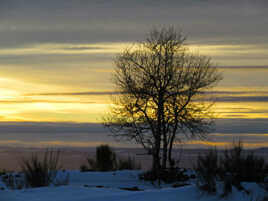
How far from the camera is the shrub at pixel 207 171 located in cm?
948

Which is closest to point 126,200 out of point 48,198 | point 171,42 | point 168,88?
point 48,198

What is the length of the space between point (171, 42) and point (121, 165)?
7.05 m

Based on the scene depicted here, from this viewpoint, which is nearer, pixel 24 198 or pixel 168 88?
pixel 24 198

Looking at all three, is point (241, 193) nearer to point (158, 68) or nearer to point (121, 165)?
point (158, 68)

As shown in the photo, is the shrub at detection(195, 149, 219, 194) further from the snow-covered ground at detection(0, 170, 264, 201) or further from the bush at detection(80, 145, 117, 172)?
the bush at detection(80, 145, 117, 172)

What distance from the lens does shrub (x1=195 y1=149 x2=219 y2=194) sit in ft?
31.1

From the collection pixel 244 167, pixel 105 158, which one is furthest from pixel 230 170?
pixel 105 158

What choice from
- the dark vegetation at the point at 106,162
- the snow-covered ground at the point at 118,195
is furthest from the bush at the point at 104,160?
the snow-covered ground at the point at 118,195

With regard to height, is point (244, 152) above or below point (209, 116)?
below

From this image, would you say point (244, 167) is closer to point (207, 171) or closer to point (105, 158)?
point (207, 171)

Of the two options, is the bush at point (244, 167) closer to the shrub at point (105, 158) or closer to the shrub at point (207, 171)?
the shrub at point (207, 171)

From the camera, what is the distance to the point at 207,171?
9805 mm

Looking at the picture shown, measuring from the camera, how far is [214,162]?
10.2 meters

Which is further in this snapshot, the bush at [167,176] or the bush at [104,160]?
the bush at [104,160]
